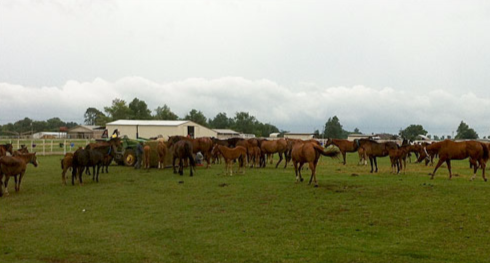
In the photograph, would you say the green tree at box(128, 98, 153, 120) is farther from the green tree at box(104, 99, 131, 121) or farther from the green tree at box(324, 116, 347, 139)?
the green tree at box(324, 116, 347, 139)

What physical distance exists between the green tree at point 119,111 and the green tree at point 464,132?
7659cm

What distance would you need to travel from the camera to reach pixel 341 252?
768 cm

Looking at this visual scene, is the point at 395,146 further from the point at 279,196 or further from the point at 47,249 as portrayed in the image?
the point at 47,249

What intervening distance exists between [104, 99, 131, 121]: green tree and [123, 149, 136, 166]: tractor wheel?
7922 cm

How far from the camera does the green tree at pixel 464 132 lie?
87375 millimetres

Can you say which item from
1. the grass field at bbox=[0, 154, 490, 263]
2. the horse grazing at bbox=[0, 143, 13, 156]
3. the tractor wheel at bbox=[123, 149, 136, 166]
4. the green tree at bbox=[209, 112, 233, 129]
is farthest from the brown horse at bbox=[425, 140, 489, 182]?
the green tree at bbox=[209, 112, 233, 129]

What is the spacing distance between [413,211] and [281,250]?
4.66m

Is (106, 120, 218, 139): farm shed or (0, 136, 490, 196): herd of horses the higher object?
(106, 120, 218, 139): farm shed

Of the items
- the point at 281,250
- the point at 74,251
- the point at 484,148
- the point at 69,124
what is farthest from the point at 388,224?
the point at 69,124

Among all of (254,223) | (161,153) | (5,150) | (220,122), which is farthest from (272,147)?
(220,122)

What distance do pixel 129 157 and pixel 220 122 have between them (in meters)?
116

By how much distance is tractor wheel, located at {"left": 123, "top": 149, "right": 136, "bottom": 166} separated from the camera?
26.9 m

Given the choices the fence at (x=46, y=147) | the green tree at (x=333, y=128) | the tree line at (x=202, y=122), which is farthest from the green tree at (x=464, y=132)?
the fence at (x=46, y=147)

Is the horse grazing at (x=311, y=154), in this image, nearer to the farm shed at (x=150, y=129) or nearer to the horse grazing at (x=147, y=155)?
the horse grazing at (x=147, y=155)
